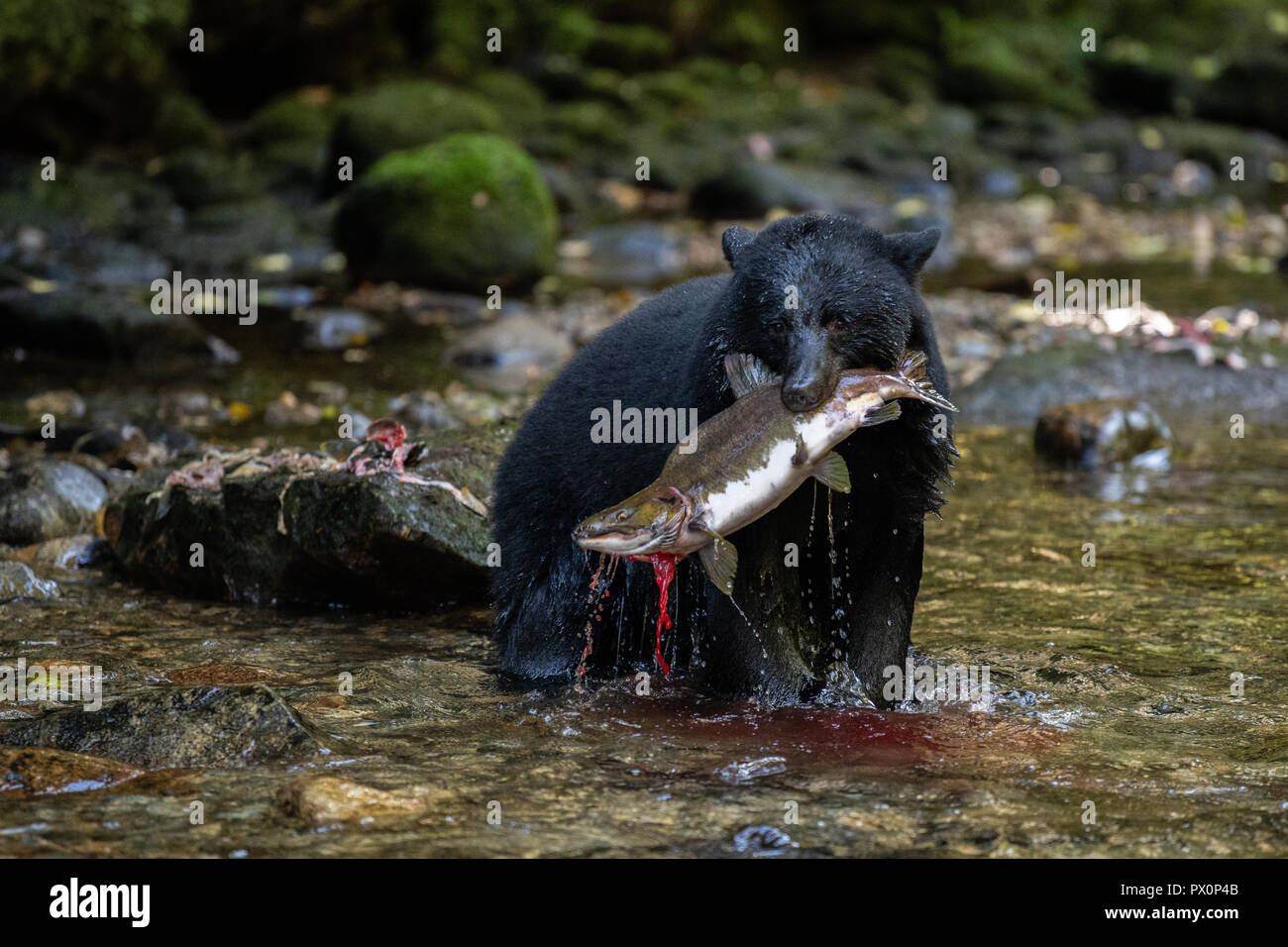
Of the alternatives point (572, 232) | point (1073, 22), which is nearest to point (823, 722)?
point (572, 232)

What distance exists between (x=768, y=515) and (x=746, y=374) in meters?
0.70

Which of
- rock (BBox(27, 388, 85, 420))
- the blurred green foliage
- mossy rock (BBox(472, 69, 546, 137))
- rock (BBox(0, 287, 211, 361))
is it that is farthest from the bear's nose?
mossy rock (BBox(472, 69, 546, 137))

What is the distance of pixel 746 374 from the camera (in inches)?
206

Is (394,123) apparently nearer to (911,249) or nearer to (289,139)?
(289,139)

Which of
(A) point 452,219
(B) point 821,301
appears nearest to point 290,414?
(A) point 452,219

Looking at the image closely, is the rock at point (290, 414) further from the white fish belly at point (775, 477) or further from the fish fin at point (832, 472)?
the fish fin at point (832, 472)

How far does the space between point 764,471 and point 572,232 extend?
55.3 ft

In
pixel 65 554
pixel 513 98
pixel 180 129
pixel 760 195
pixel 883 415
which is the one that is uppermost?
pixel 513 98

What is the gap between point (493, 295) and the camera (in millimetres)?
15016

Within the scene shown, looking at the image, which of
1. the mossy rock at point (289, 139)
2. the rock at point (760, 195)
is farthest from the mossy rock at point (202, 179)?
the rock at point (760, 195)

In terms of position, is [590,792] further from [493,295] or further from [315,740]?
[493,295]

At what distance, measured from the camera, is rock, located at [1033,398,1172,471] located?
33.1 ft

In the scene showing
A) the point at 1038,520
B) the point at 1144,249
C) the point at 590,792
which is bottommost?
the point at 590,792

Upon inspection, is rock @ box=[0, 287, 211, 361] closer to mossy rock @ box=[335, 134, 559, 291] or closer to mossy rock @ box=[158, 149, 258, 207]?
mossy rock @ box=[335, 134, 559, 291]
